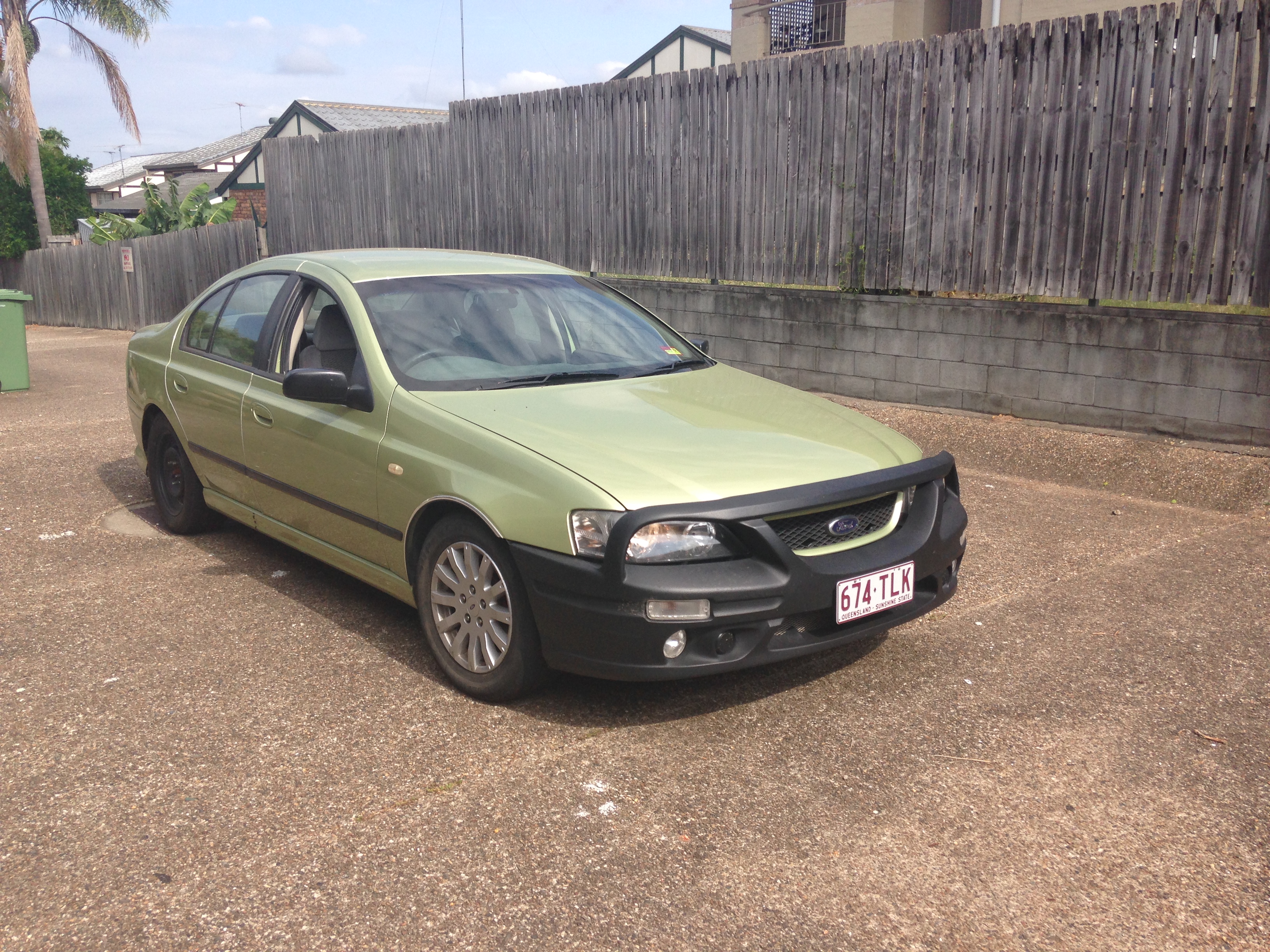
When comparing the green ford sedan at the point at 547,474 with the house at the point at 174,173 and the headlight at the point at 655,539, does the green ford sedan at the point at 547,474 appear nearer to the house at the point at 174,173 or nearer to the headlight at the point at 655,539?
the headlight at the point at 655,539

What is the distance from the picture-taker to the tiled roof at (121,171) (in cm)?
6303

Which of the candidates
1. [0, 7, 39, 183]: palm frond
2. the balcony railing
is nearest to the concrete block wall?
the balcony railing

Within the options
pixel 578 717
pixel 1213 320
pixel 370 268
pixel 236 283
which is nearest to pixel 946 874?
pixel 578 717

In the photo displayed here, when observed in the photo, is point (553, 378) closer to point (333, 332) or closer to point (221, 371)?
point (333, 332)

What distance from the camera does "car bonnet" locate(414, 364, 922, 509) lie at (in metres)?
3.58

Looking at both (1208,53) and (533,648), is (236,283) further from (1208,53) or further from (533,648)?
(1208,53)

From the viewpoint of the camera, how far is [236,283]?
5629 millimetres

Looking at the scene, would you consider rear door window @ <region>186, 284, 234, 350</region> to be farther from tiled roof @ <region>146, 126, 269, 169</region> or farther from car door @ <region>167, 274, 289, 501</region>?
tiled roof @ <region>146, 126, 269, 169</region>

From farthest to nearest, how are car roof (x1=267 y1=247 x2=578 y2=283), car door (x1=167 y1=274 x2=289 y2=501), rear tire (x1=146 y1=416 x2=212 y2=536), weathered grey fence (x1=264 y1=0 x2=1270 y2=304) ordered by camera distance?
weathered grey fence (x1=264 y1=0 x2=1270 y2=304) → rear tire (x1=146 y1=416 x2=212 y2=536) → car door (x1=167 y1=274 x2=289 y2=501) → car roof (x1=267 y1=247 x2=578 y2=283)

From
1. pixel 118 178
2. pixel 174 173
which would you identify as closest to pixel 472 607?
Answer: pixel 174 173

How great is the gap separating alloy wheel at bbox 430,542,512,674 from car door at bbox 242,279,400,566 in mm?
341

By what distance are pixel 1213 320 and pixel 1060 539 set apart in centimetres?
228

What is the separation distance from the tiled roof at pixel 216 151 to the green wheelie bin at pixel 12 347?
40.8 m

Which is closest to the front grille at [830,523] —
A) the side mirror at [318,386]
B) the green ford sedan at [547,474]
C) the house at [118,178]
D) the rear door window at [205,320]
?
the green ford sedan at [547,474]
